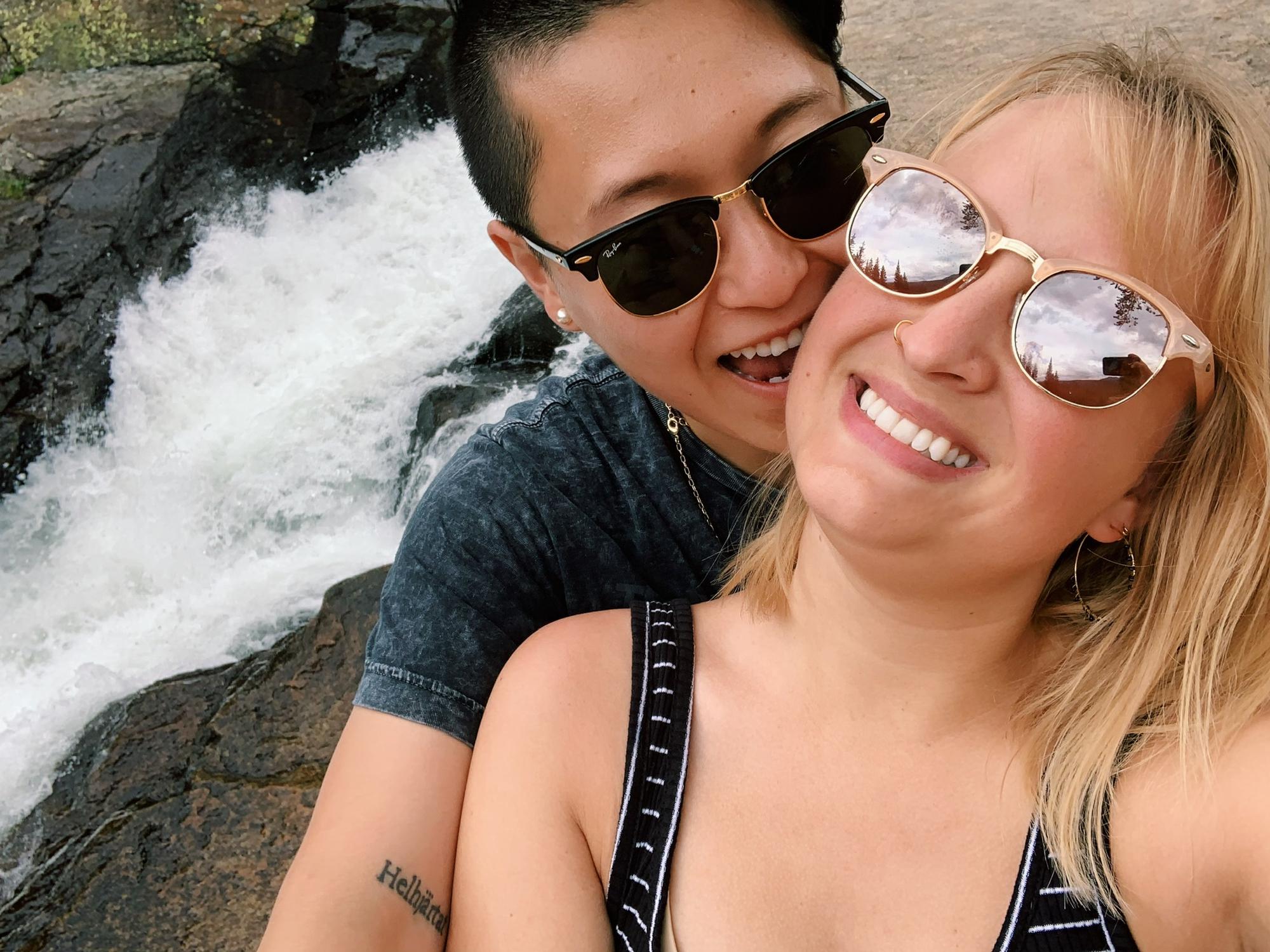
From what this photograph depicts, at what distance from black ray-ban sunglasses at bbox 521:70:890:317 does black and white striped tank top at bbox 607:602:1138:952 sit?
56 centimetres

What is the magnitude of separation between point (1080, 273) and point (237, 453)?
15.5 ft

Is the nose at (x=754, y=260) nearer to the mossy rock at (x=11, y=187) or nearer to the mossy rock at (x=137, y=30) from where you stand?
the mossy rock at (x=11, y=187)

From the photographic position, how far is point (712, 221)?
188 centimetres

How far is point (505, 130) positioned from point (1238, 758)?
1.59 metres

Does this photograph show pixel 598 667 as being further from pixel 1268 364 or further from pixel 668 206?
pixel 1268 364

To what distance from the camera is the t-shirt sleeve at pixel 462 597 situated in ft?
6.84

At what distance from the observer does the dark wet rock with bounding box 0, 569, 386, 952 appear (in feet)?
9.87

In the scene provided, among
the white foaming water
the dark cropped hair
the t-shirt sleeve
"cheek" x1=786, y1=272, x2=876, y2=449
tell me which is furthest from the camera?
the white foaming water

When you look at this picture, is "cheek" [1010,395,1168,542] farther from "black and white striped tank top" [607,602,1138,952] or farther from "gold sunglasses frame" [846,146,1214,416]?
"black and white striped tank top" [607,602,1138,952]

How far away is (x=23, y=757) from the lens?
3879 millimetres

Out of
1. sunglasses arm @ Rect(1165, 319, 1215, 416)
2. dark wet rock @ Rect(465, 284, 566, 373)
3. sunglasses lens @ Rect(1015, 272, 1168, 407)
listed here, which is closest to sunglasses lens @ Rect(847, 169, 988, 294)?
sunglasses lens @ Rect(1015, 272, 1168, 407)

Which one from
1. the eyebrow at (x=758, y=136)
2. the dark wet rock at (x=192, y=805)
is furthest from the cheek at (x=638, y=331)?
the dark wet rock at (x=192, y=805)

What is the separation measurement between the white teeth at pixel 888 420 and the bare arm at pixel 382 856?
1008 mm

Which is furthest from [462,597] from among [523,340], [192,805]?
[523,340]
